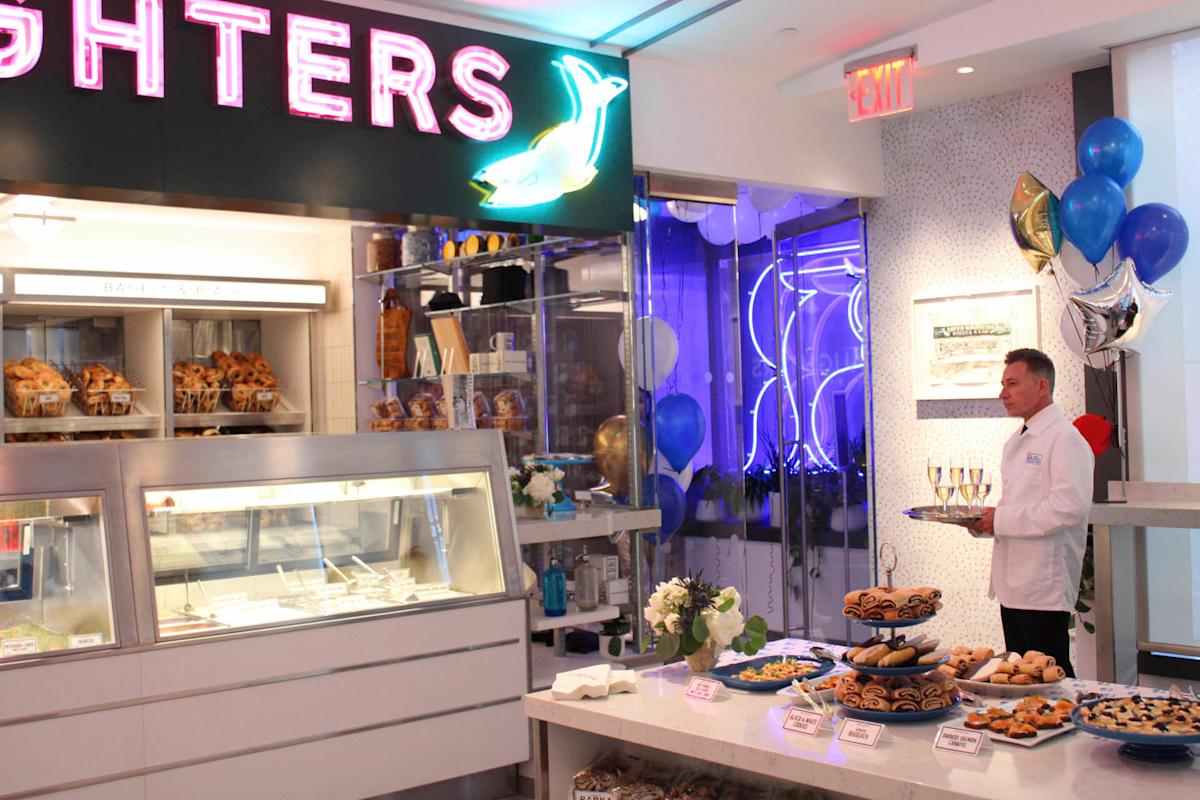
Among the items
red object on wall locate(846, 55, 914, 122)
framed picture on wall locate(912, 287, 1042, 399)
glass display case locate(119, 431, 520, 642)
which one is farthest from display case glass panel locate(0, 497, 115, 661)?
framed picture on wall locate(912, 287, 1042, 399)

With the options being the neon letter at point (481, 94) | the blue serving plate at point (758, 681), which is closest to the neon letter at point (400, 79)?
the neon letter at point (481, 94)

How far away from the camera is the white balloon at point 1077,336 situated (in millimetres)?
5535

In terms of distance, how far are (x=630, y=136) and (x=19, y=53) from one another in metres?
2.83

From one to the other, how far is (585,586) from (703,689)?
9.03 ft

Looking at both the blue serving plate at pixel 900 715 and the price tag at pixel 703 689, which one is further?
the price tag at pixel 703 689

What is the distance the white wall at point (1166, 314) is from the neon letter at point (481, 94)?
9.82ft

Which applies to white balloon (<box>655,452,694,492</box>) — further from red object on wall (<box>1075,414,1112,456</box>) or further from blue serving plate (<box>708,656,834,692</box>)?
blue serving plate (<box>708,656,834,692</box>)

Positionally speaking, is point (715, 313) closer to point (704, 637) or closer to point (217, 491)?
point (217, 491)

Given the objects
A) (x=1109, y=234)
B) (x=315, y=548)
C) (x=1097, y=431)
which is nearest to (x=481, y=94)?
(x=315, y=548)

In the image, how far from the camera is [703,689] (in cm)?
293

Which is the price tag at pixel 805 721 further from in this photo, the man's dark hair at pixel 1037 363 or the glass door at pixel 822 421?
the glass door at pixel 822 421

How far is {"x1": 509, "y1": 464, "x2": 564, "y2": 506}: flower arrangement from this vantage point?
17.8 ft

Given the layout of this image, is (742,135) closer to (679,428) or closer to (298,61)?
(679,428)

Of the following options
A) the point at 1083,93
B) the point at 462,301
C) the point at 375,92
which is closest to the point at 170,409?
the point at 462,301
